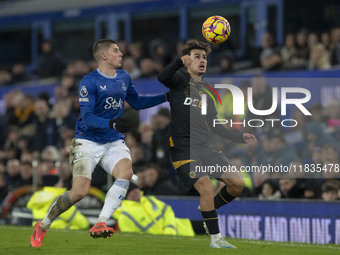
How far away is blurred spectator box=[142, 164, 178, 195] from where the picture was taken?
13.9 meters

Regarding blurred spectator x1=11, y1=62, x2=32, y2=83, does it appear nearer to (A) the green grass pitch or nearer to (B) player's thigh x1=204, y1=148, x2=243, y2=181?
(A) the green grass pitch

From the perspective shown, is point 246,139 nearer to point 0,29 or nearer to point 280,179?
point 280,179

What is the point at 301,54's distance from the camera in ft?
51.8

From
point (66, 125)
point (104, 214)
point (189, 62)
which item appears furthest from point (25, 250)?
point (66, 125)

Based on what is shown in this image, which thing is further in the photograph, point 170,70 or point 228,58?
point 228,58

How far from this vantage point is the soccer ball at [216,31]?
33.7 feet

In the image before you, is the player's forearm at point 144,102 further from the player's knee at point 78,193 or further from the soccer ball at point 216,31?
the player's knee at point 78,193

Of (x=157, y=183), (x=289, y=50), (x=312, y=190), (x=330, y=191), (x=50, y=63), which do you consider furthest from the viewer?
(x=50, y=63)

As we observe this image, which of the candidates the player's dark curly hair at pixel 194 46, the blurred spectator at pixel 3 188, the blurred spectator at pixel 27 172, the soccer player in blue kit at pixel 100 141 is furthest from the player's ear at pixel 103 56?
the blurred spectator at pixel 3 188

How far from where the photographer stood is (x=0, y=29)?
2664 cm

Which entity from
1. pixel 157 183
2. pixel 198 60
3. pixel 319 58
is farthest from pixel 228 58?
pixel 198 60

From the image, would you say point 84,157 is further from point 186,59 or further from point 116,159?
point 186,59

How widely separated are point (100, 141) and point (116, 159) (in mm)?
307

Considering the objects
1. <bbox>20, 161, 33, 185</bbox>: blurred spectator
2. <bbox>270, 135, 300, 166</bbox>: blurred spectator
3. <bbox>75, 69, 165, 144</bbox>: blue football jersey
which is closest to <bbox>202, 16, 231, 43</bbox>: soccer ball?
<bbox>75, 69, 165, 144</bbox>: blue football jersey
